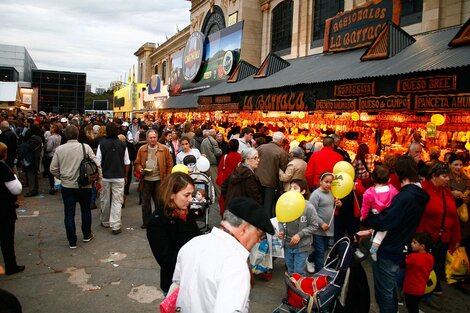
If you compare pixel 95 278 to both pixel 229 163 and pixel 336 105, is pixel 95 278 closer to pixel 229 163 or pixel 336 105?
pixel 229 163

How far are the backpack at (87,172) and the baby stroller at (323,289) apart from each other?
4035mm

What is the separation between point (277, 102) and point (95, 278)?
8.20 meters

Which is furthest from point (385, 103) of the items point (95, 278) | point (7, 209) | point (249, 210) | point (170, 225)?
point (7, 209)

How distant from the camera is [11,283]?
16.4ft

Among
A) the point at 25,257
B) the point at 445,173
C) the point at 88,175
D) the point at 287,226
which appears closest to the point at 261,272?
the point at 287,226

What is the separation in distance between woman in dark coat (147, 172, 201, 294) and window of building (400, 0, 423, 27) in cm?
1195

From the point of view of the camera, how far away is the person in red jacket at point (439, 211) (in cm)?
488

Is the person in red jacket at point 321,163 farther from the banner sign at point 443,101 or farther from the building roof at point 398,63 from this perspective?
the building roof at point 398,63

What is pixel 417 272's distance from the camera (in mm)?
4438

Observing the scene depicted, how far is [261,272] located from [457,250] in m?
3.16

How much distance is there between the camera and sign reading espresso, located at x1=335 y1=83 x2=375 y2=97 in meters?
8.38

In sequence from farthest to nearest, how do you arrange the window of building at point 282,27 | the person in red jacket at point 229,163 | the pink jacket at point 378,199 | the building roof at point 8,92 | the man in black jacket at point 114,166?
1. the building roof at point 8,92
2. the window of building at point 282,27
3. the man in black jacket at point 114,166
4. the person in red jacket at point 229,163
5. the pink jacket at point 378,199

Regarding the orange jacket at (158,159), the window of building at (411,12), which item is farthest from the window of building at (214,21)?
the orange jacket at (158,159)

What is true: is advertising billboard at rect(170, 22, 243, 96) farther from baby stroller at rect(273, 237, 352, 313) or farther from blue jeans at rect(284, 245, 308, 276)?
baby stroller at rect(273, 237, 352, 313)
